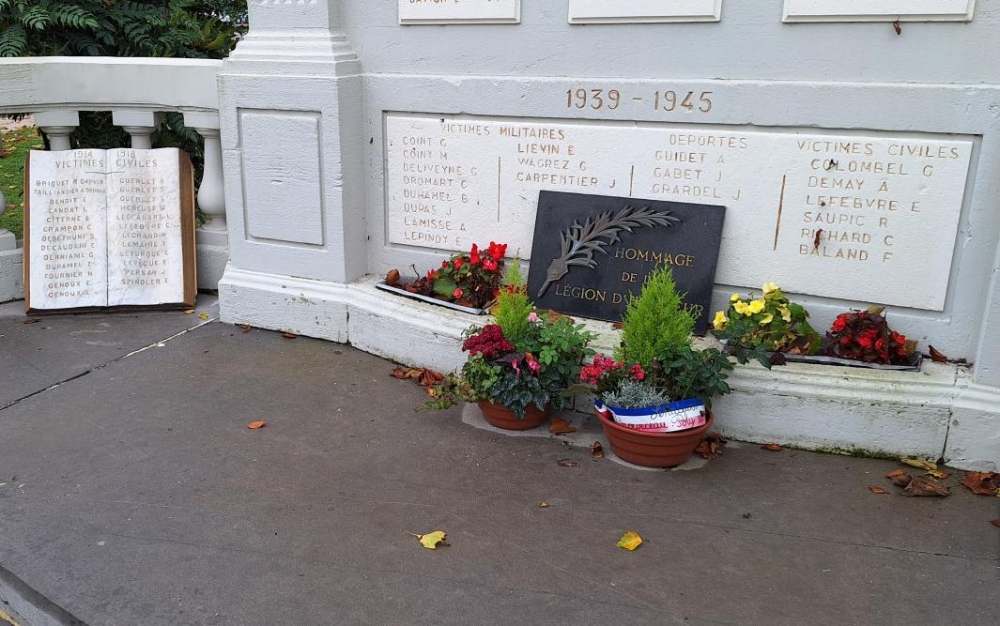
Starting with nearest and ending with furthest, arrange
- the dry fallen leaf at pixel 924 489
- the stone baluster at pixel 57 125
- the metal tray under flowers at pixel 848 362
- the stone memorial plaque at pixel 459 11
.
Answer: the dry fallen leaf at pixel 924 489 < the metal tray under flowers at pixel 848 362 < the stone memorial plaque at pixel 459 11 < the stone baluster at pixel 57 125

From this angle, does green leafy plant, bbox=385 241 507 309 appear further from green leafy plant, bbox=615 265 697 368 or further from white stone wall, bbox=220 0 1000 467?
green leafy plant, bbox=615 265 697 368

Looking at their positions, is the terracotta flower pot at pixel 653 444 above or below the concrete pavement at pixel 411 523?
above

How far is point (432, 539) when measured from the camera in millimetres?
3191

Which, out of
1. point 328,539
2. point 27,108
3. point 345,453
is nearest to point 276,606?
point 328,539

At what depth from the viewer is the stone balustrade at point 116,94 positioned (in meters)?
5.48

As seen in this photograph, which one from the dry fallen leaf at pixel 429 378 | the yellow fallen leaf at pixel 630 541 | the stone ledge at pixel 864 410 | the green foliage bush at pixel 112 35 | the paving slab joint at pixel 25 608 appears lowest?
the paving slab joint at pixel 25 608

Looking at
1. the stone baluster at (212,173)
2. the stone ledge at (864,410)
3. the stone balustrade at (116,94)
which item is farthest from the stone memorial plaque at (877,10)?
the stone baluster at (212,173)

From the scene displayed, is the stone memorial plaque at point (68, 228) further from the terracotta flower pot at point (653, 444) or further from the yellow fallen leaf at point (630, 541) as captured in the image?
the yellow fallen leaf at point (630, 541)

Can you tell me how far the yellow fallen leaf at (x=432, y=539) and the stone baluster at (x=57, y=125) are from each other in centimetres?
402

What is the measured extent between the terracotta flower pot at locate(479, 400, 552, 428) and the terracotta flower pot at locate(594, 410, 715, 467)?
1.22 ft

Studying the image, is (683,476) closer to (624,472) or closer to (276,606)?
(624,472)

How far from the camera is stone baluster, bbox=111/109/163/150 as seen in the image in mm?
5684

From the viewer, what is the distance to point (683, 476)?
372 cm

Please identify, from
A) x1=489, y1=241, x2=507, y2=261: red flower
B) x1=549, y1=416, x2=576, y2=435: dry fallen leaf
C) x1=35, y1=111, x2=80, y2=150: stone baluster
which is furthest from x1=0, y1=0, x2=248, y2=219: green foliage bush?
x1=549, y1=416, x2=576, y2=435: dry fallen leaf
